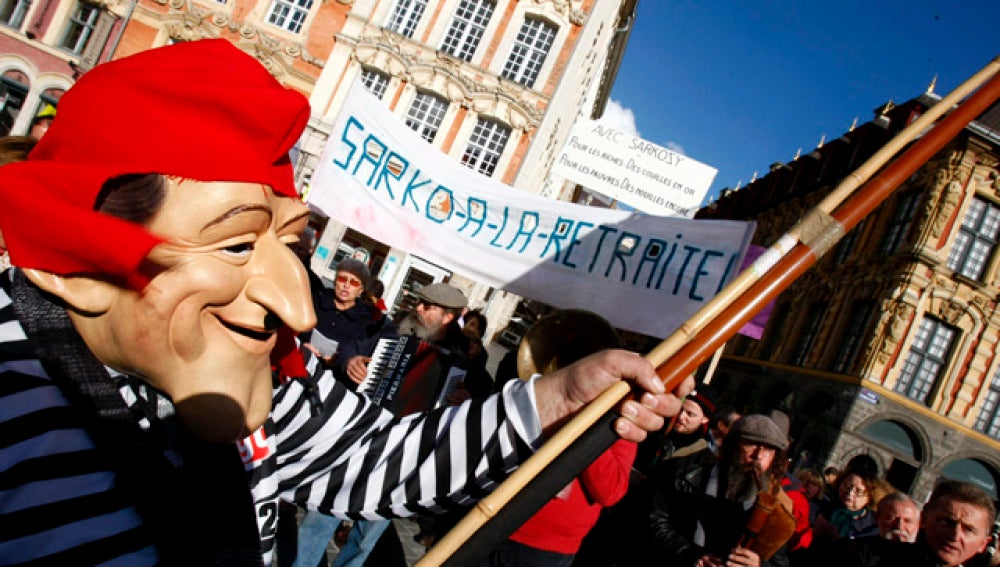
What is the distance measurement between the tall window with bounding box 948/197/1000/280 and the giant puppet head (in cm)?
2090

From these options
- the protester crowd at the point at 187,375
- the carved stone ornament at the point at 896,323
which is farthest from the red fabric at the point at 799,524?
the carved stone ornament at the point at 896,323

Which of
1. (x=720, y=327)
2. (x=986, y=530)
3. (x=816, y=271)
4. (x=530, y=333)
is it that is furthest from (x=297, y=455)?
(x=816, y=271)

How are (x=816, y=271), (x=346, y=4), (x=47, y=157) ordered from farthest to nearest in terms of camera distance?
(x=816, y=271) → (x=346, y=4) → (x=47, y=157)

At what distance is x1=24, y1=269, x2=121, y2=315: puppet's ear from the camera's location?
88 cm

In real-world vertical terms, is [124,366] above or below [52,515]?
above

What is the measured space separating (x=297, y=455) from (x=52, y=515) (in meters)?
0.73

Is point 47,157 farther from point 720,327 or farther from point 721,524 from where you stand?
point 721,524

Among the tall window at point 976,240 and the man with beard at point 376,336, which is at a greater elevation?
the tall window at point 976,240

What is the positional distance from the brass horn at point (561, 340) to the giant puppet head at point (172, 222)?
2221 millimetres

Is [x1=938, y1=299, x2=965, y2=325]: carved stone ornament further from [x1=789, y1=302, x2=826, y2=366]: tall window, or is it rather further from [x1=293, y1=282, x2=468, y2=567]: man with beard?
[x1=293, y1=282, x2=468, y2=567]: man with beard

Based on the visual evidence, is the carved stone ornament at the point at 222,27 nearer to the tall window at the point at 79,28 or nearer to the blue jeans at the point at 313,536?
the tall window at the point at 79,28

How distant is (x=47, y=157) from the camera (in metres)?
0.91

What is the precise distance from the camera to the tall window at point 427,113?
17.5m

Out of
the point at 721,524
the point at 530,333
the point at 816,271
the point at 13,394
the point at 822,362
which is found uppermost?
the point at 816,271
